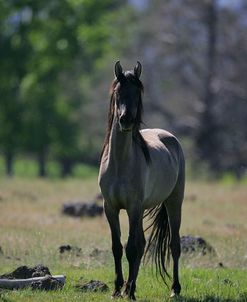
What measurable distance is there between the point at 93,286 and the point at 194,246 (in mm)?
3227

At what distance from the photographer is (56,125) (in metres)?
41.9

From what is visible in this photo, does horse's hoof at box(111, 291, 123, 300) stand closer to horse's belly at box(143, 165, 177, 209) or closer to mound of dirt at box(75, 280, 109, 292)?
mound of dirt at box(75, 280, 109, 292)

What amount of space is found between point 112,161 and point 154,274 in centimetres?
237

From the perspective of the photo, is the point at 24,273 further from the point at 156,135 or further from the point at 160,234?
the point at 156,135

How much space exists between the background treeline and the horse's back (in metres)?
27.9

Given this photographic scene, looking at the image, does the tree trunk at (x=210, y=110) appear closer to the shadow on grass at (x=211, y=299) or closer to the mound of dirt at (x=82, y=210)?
the mound of dirt at (x=82, y=210)

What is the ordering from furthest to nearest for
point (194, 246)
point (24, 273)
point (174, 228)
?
point (194, 246), point (174, 228), point (24, 273)

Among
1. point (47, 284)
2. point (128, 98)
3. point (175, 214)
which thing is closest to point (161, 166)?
point (175, 214)

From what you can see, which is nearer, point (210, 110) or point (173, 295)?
point (173, 295)

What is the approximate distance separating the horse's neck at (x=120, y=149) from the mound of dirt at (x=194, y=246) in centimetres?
348

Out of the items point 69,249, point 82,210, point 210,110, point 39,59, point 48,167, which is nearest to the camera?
point 69,249

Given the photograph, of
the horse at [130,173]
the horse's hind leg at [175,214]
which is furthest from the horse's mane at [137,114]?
the horse's hind leg at [175,214]

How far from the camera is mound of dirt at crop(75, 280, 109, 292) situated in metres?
9.68

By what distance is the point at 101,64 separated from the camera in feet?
146
